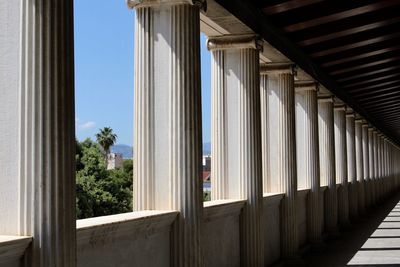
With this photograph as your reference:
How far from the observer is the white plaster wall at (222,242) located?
338 inches

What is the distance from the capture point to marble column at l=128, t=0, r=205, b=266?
293 inches

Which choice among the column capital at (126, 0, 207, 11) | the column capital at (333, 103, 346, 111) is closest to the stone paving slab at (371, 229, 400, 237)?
the column capital at (333, 103, 346, 111)

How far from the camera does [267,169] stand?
1316 cm

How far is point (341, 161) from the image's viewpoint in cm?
2056

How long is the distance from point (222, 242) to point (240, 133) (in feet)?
6.38

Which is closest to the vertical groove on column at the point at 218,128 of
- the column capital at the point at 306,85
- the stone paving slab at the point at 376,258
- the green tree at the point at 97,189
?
the stone paving slab at the point at 376,258

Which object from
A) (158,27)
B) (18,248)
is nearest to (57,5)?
(18,248)

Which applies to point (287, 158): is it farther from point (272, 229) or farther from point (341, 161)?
point (341, 161)

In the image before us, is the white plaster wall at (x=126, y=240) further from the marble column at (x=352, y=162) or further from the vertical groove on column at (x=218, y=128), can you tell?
the marble column at (x=352, y=162)

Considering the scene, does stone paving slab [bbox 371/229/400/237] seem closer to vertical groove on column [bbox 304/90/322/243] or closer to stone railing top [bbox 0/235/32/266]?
vertical groove on column [bbox 304/90/322/243]

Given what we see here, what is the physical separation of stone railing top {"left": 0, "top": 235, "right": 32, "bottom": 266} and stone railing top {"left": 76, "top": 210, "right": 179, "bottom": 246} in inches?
34.9

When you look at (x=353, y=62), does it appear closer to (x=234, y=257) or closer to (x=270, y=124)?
(x=270, y=124)

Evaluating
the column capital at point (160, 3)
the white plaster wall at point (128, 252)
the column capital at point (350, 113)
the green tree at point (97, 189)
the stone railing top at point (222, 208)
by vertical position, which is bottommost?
the green tree at point (97, 189)

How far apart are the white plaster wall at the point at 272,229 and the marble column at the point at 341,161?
8.17 metres
